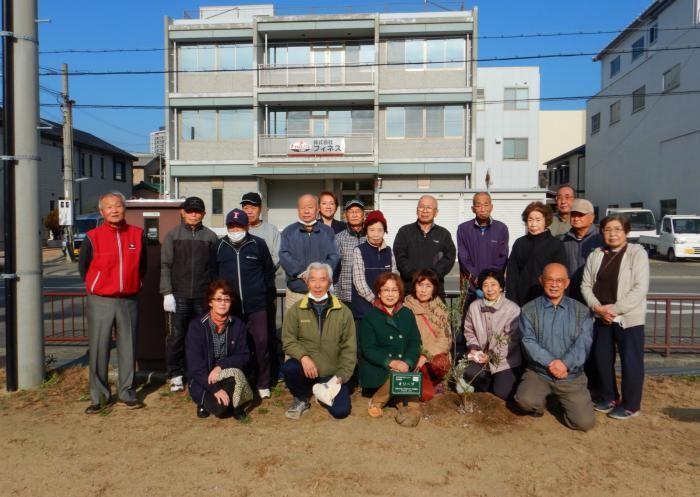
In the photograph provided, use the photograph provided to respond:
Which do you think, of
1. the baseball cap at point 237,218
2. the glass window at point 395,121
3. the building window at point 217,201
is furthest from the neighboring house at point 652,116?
the baseball cap at point 237,218

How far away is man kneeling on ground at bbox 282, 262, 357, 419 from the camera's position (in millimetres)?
4715

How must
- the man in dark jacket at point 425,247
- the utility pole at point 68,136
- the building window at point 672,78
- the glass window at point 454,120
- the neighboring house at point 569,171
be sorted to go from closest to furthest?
the man in dark jacket at point 425,247, the utility pole at point 68,136, the glass window at point 454,120, the building window at point 672,78, the neighboring house at point 569,171

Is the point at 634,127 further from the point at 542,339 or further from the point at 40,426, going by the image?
the point at 40,426

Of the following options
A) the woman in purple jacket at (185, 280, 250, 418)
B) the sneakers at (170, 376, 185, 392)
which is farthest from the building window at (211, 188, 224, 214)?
the woman in purple jacket at (185, 280, 250, 418)

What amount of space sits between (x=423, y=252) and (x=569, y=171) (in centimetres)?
4765

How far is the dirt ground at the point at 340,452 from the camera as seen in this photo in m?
3.46

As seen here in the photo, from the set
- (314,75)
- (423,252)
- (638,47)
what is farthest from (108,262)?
(638,47)

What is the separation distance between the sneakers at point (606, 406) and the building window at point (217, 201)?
2459cm

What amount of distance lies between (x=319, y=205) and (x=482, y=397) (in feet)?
8.43

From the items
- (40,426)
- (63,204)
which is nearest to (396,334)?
(40,426)

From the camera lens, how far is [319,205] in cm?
579

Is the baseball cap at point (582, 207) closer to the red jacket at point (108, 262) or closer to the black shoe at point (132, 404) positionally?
the red jacket at point (108, 262)

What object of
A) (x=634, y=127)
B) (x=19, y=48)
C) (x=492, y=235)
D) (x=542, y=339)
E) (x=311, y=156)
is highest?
(x=634, y=127)

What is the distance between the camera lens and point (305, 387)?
4.79 meters
